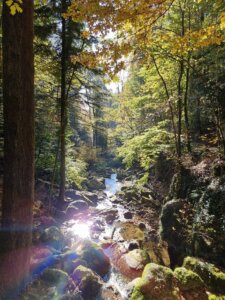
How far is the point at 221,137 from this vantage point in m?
6.48

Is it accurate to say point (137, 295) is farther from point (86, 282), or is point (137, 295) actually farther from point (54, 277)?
point (54, 277)

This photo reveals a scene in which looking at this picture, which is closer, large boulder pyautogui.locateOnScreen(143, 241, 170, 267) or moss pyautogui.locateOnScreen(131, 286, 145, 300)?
moss pyautogui.locateOnScreen(131, 286, 145, 300)

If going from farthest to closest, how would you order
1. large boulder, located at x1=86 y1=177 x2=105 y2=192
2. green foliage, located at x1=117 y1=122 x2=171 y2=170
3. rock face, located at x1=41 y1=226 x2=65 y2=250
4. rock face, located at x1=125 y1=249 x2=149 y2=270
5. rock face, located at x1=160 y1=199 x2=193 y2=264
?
1. large boulder, located at x1=86 y1=177 x2=105 y2=192
2. green foliage, located at x1=117 y1=122 x2=171 y2=170
3. rock face, located at x1=41 y1=226 x2=65 y2=250
4. rock face, located at x1=160 y1=199 x2=193 y2=264
5. rock face, located at x1=125 y1=249 x2=149 y2=270

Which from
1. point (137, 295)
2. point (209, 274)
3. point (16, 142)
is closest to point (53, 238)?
point (137, 295)

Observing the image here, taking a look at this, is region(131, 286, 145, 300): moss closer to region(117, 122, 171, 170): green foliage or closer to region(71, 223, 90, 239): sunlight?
region(71, 223, 90, 239): sunlight

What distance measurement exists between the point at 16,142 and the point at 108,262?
4.33 metres

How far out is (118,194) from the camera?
14.5 m

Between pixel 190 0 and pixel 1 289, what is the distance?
9.26 meters

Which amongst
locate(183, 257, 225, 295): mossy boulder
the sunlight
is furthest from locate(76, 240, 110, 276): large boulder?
locate(183, 257, 225, 295): mossy boulder

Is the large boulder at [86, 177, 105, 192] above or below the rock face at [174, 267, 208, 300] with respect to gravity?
above

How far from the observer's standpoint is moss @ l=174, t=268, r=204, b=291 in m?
4.40

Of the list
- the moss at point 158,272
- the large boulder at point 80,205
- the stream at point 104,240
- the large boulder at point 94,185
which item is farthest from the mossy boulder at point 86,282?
the large boulder at point 94,185

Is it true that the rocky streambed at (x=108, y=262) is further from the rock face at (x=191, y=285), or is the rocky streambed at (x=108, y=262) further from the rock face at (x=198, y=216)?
the rock face at (x=198, y=216)

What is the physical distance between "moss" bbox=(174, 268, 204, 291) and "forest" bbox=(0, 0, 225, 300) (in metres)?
0.02
